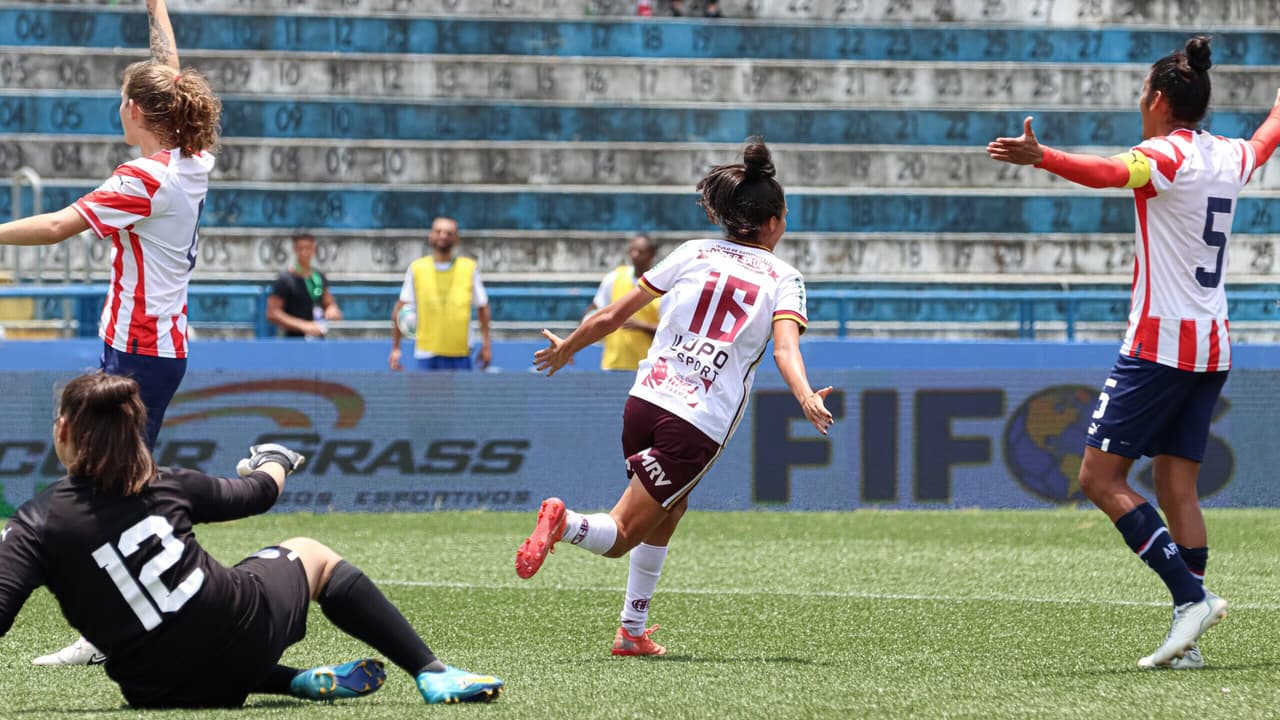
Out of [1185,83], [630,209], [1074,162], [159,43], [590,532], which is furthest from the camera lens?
[630,209]

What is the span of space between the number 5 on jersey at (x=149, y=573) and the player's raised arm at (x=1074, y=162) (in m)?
2.56

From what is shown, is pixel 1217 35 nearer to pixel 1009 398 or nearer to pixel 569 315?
pixel 569 315

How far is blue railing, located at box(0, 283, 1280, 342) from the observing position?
49.5 feet

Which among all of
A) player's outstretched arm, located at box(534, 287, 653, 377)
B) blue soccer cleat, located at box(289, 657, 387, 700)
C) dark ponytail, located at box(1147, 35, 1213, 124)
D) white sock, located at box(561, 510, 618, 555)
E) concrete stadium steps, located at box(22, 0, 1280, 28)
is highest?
concrete stadium steps, located at box(22, 0, 1280, 28)

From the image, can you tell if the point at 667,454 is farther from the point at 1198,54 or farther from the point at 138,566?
the point at 1198,54

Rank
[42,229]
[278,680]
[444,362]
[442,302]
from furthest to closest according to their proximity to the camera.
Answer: [444,362]
[442,302]
[42,229]
[278,680]

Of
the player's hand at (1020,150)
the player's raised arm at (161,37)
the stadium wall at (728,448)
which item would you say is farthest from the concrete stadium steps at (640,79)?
the player's hand at (1020,150)

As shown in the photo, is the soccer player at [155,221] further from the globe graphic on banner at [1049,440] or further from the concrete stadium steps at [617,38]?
the concrete stadium steps at [617,38]

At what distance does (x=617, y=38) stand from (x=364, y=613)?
15641mm

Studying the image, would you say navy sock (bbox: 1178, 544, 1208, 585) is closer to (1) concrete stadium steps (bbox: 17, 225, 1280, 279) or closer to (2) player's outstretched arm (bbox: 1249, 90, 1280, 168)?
(2) player's outstretched arm (bbox: 1249, 90, 1280, 168)

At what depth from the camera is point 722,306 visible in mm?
5738

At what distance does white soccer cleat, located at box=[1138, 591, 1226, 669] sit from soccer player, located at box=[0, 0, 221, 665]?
11.2 feet

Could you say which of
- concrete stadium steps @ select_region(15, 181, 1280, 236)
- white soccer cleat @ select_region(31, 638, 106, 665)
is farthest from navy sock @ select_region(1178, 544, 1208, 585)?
concrete stadium steps @ select_region(15, 181, 1280, 236)

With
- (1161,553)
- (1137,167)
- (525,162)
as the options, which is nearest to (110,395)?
(1137,167)
